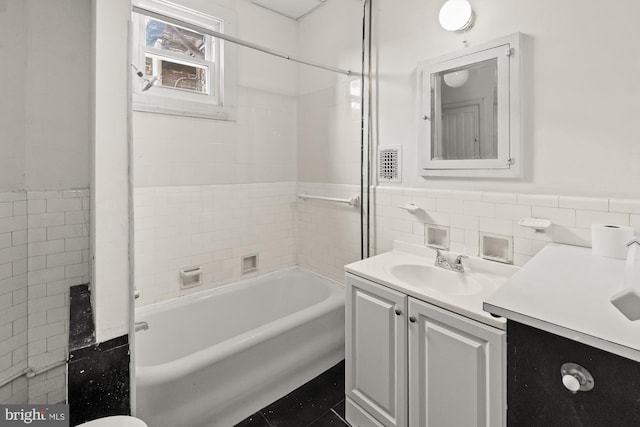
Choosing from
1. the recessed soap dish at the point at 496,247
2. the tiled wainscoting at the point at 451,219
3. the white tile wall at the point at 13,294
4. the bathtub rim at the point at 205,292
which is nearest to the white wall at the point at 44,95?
the white tile wall at the point at 13,294

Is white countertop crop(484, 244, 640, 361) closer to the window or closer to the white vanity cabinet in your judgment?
the white vanity cabinet

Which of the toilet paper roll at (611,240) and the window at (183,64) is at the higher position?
the window at (183,64)

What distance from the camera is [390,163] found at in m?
1.95

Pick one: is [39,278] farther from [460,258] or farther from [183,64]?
[460,258]

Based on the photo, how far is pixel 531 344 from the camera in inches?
29.9

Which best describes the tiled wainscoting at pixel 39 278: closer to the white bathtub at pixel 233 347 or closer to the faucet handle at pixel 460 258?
the white bathtub at pixel 233 347

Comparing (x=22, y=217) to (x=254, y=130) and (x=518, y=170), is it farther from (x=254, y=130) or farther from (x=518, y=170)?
(x=518, y=170)

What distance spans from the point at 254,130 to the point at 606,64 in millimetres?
2077

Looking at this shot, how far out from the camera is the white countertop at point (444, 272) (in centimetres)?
110

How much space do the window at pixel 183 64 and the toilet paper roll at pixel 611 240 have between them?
2.24 m

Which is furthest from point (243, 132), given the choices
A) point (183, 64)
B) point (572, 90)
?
point (572, 90)

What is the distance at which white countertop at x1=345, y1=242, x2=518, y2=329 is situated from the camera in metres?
1.10

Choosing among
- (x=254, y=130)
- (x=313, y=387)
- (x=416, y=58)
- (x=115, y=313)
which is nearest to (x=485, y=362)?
(x=313, y=387)

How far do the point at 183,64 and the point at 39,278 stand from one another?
1.57 m
